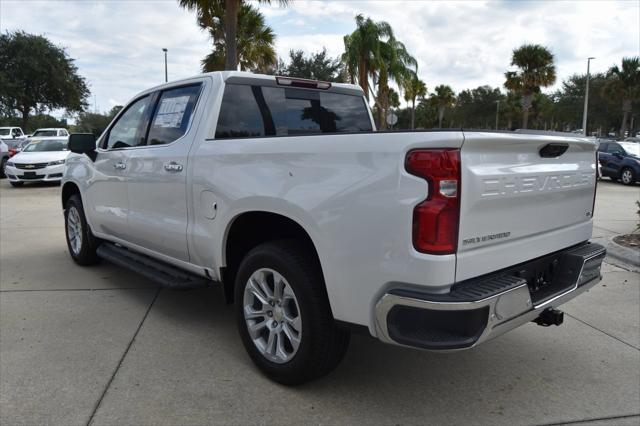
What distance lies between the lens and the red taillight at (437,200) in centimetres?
230

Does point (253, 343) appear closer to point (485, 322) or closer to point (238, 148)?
point (238, 148)

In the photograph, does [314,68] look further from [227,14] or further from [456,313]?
[456,313]

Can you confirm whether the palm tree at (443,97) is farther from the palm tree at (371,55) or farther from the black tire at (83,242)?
the black tire at (83,242)

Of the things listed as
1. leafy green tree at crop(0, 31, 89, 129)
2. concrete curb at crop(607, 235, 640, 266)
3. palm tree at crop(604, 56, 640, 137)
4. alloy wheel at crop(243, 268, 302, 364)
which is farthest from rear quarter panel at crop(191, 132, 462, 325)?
palm tree at crop(604, 56, 640, 137)

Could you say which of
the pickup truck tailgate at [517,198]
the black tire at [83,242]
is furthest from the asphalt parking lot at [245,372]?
the pickup truck tailgate at [517,198]

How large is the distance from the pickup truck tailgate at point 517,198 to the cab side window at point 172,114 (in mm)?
2317

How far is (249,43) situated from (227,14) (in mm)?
7399

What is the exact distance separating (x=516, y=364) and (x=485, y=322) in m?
1.40

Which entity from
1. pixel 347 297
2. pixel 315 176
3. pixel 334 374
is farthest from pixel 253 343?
pixel 315 176

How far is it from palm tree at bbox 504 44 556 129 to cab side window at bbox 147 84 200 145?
115 feet

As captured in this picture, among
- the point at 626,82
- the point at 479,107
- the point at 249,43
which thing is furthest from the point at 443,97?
the point at 249,43

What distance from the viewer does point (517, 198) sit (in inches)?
104

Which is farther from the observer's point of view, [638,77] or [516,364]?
[638,77]

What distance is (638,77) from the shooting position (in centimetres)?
4019
